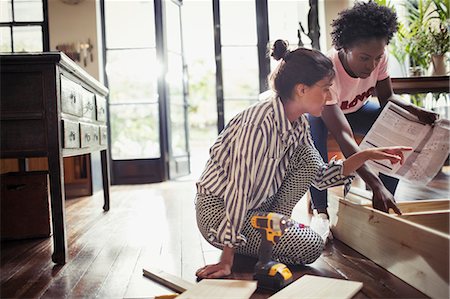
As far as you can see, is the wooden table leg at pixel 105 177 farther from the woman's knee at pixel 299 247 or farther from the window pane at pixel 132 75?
the window pane at pixel 132 75

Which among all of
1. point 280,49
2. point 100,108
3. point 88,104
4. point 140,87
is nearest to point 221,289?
point 280,49

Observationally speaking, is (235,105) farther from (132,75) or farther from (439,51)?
(439,51)

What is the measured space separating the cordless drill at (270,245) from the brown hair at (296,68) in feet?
1.34

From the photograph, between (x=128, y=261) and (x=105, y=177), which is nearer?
(x=128, y=261)

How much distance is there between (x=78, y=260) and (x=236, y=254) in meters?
0.58

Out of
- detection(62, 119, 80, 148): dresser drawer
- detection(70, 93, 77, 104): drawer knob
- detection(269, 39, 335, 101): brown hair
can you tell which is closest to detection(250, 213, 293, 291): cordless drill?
detection(269, 39, 335, 101): brown hair

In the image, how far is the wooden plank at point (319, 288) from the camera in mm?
1099

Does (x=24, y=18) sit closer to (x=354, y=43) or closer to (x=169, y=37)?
(x=169, y=37)

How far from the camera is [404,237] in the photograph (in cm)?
119

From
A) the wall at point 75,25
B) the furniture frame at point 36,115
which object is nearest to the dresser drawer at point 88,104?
the furniture frame at point 36,115

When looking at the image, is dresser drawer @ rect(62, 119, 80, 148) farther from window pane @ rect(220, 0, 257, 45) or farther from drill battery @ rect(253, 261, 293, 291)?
window pane @ rect(220, 0, 257, 45)

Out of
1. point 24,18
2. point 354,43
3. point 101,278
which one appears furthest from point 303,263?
point 24,18

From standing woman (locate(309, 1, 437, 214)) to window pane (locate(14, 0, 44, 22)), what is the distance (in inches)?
153

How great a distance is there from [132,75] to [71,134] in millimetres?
3364
